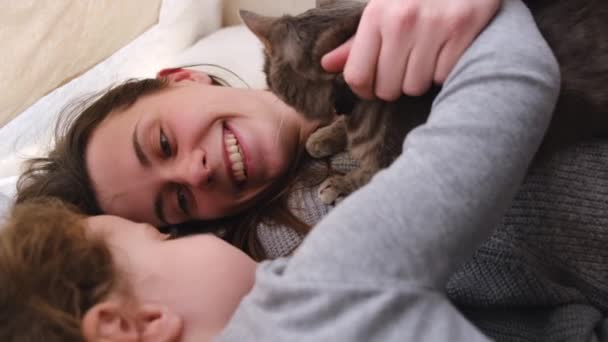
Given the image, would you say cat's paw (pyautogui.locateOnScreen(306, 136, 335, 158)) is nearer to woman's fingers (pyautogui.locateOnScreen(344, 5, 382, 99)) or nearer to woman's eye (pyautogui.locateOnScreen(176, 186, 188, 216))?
woman's eye (pyautogui.locateOnScreen(176, 186, 188, 216))

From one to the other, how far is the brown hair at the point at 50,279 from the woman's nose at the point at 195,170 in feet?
0.95

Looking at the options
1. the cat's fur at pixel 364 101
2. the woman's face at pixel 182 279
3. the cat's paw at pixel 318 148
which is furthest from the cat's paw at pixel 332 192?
the woman's face at pixel 182 279

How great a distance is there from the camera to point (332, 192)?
3.48ft

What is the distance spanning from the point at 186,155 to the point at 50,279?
1.39 feet

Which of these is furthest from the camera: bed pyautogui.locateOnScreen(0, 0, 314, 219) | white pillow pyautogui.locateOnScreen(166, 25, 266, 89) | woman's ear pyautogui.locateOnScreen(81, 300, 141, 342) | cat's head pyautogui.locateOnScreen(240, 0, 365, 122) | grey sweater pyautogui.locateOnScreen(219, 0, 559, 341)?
white pillow pyautogui.locateOnScreen(166, 25, 266, 89)

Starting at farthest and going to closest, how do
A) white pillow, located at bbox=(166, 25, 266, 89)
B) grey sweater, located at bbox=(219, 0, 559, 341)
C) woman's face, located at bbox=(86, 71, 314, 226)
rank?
white pillow, located at bbox=(166, 25, 266, 89) → woman's face, located at bbox=(86, 71, 314, 226) → grey sweater, located at bbox=(219, 0, 559, 341)

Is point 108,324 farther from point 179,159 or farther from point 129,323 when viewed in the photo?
point 179,159

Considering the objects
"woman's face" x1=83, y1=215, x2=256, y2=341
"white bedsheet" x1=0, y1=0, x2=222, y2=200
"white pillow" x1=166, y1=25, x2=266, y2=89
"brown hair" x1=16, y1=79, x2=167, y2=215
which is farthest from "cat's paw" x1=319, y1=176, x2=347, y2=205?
"white bedsheet" x1=0, y1=0, x2=222, y2=200

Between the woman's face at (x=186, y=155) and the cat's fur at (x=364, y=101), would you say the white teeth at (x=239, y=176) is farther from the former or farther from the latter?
the cat's fur at (x=364, y=101)

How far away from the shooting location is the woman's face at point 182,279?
2.14ft

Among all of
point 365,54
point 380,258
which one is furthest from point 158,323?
point 365,54

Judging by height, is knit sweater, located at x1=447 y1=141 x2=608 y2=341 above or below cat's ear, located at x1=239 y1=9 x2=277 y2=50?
below

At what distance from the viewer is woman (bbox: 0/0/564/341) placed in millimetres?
467

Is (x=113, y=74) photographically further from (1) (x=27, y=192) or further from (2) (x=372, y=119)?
(2) (x=372, y=119)
